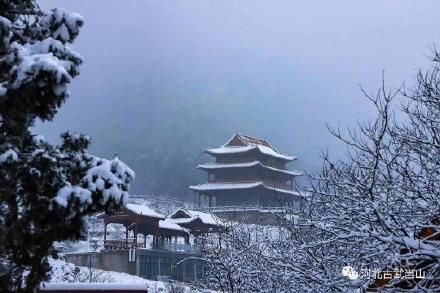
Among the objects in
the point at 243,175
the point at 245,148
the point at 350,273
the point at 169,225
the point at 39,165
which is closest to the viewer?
the point at 39,165

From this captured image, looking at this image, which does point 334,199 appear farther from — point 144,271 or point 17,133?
point 144,271

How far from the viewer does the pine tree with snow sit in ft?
12.6

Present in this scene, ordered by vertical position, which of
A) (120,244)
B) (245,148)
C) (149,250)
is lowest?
(149,250)

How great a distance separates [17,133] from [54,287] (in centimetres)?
406

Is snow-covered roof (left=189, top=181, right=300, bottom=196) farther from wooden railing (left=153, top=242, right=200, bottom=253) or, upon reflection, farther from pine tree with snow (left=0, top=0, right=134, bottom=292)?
pine tree with snow (left=0, top=0, right=134, bottom=292)

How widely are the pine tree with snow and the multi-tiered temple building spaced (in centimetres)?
4158

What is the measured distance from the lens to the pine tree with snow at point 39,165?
3.85 meters

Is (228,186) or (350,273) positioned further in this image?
(228,186)

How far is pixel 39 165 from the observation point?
4.02 meters

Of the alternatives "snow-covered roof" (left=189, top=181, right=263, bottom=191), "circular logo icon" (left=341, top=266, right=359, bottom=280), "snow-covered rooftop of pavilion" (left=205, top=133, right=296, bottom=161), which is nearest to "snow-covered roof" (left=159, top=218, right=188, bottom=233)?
"snow-covered roof" (left=189, top=181, right=263, bottom=191)

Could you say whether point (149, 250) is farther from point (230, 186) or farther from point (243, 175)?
point (243, 175)

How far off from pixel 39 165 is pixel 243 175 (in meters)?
44.5

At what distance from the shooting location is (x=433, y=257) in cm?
536

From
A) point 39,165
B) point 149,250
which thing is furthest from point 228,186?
point 39,165
